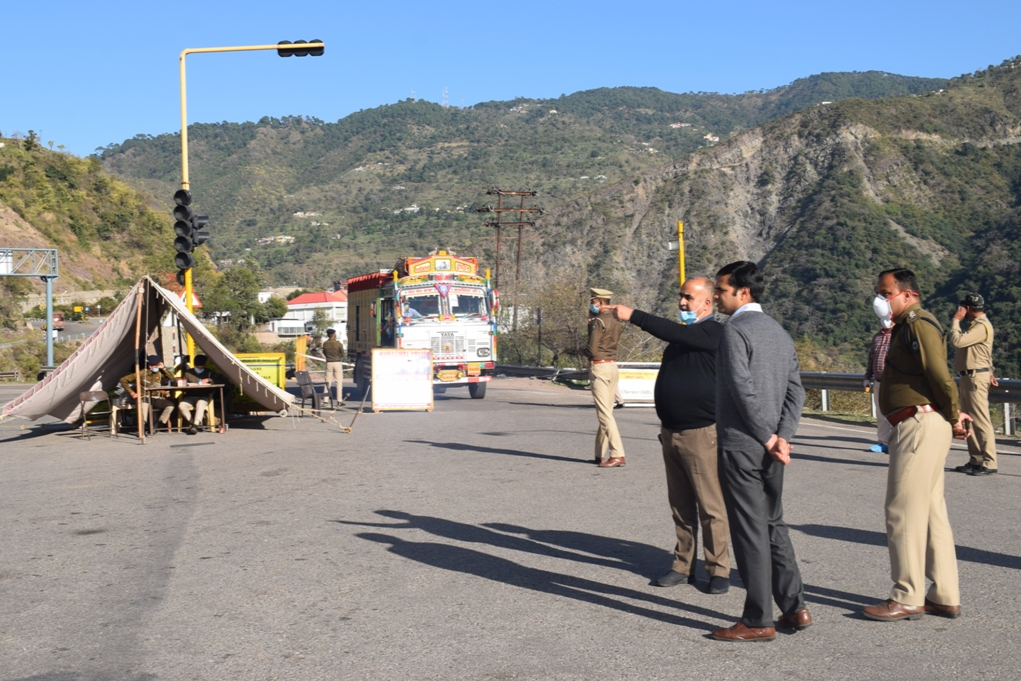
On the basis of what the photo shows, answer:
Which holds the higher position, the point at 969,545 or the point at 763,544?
the point at 763,544

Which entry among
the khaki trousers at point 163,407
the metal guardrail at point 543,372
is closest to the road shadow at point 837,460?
the khaki trousers at point 163,407

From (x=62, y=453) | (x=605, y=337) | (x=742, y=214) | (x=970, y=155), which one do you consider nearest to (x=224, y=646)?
(x=605, y=337)

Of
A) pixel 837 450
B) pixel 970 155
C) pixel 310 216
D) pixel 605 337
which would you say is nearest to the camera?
pixel 605 337

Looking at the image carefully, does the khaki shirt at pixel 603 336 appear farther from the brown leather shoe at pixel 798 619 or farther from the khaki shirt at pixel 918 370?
the brown leather shoe at pixel 798 619

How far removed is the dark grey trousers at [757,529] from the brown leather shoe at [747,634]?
0.08 ft

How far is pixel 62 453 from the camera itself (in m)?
13.8

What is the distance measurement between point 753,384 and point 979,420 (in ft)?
22.8

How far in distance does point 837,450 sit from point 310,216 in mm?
148920

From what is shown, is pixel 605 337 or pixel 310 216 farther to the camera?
pixel 310 216

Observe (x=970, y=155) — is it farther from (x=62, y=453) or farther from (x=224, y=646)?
(x=224, y=646)

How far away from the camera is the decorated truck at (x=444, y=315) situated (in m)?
24.0

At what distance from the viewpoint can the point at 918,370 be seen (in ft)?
18.5

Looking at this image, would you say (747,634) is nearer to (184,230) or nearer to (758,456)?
(758,456)

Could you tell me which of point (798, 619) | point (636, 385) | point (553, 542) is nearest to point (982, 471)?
point (553, 542)
